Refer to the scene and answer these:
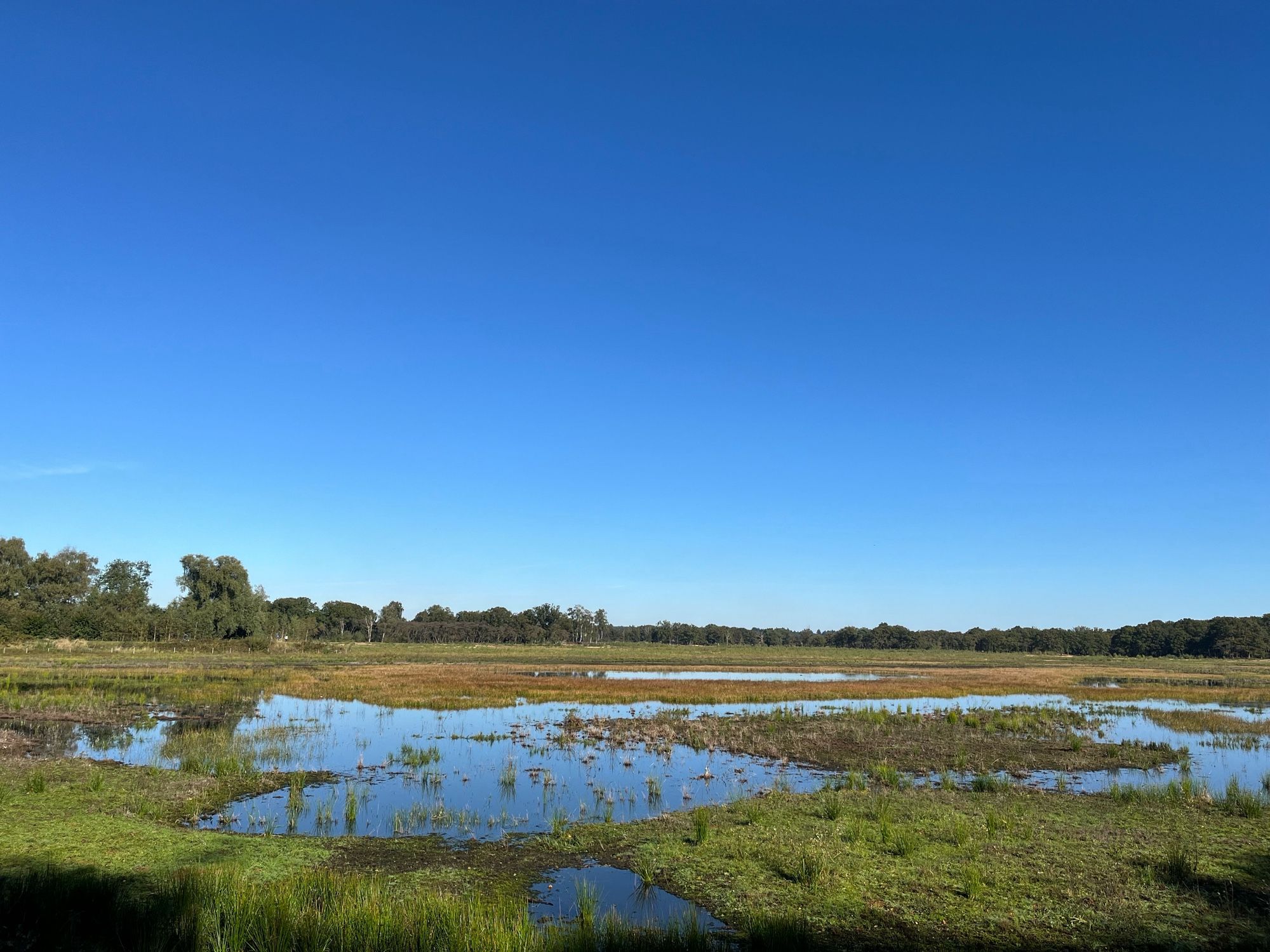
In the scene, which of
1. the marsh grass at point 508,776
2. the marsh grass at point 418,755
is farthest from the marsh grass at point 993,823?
the marsh grass at point 418,755

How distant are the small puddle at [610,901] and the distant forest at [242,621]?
3446 inches

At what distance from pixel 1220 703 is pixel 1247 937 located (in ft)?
152

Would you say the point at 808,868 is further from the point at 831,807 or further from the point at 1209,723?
the point at 1209,723

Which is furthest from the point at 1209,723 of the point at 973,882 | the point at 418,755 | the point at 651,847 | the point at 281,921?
the point at 281,921

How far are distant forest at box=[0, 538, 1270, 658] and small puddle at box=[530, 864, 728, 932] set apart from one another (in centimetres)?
8752

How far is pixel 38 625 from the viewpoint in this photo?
92.4 m

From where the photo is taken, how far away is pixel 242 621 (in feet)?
353

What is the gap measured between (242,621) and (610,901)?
11252 centimetres

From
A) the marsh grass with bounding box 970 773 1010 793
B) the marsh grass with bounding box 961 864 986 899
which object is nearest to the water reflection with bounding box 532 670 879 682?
the marsh grass with bounding box 970 773 1010 793

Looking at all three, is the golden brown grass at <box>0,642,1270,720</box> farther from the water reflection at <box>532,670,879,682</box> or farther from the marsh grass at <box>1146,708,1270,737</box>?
the marsh grass at <box>1146,708,1270,737</box>

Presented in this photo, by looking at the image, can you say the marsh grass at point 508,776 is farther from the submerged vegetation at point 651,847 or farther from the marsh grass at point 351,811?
the marsh grass at point 351,811

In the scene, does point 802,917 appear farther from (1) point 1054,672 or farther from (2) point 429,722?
(1) point 1054,672

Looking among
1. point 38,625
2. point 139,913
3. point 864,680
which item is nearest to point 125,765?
point 139,913

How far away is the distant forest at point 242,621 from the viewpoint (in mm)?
98625
